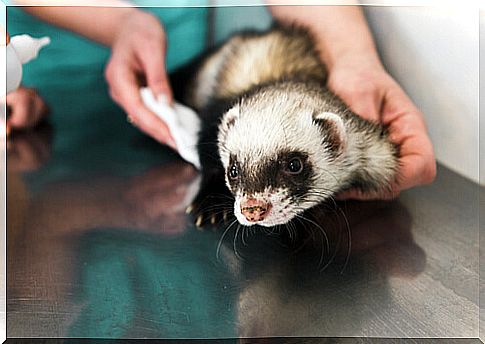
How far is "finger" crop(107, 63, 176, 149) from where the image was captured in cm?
149

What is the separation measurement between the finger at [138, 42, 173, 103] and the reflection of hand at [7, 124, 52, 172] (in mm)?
231

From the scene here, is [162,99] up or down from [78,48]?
down

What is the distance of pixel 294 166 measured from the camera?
1304mm

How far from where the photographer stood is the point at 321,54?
1461 millimetres

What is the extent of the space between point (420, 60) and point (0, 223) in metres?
0.90

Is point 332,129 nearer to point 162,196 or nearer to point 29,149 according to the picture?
point 162,196

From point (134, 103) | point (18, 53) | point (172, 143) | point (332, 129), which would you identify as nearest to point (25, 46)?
point (18, 53)

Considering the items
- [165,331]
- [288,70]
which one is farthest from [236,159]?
[165,331]

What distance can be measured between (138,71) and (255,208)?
423mm

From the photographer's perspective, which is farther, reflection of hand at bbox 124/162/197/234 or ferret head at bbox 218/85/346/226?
reflection of hand at bbox 124/162/197/234

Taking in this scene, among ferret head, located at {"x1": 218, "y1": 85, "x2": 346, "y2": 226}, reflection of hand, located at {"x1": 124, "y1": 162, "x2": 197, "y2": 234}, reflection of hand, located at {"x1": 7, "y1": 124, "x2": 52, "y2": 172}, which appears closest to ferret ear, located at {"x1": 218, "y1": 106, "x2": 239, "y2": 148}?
ferret head, located at {"x1": 218, "y1": 85, "x2": 346, "y2": 226}

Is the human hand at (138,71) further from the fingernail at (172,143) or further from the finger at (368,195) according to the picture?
the finger at (368,195)

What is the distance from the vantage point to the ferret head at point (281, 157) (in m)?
1.29

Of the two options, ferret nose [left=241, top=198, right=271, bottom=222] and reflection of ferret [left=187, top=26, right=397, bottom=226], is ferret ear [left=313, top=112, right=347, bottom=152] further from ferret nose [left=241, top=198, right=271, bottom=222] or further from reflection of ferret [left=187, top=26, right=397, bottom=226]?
ferret nose [left=241, top=198, right=271, bottom=222]
